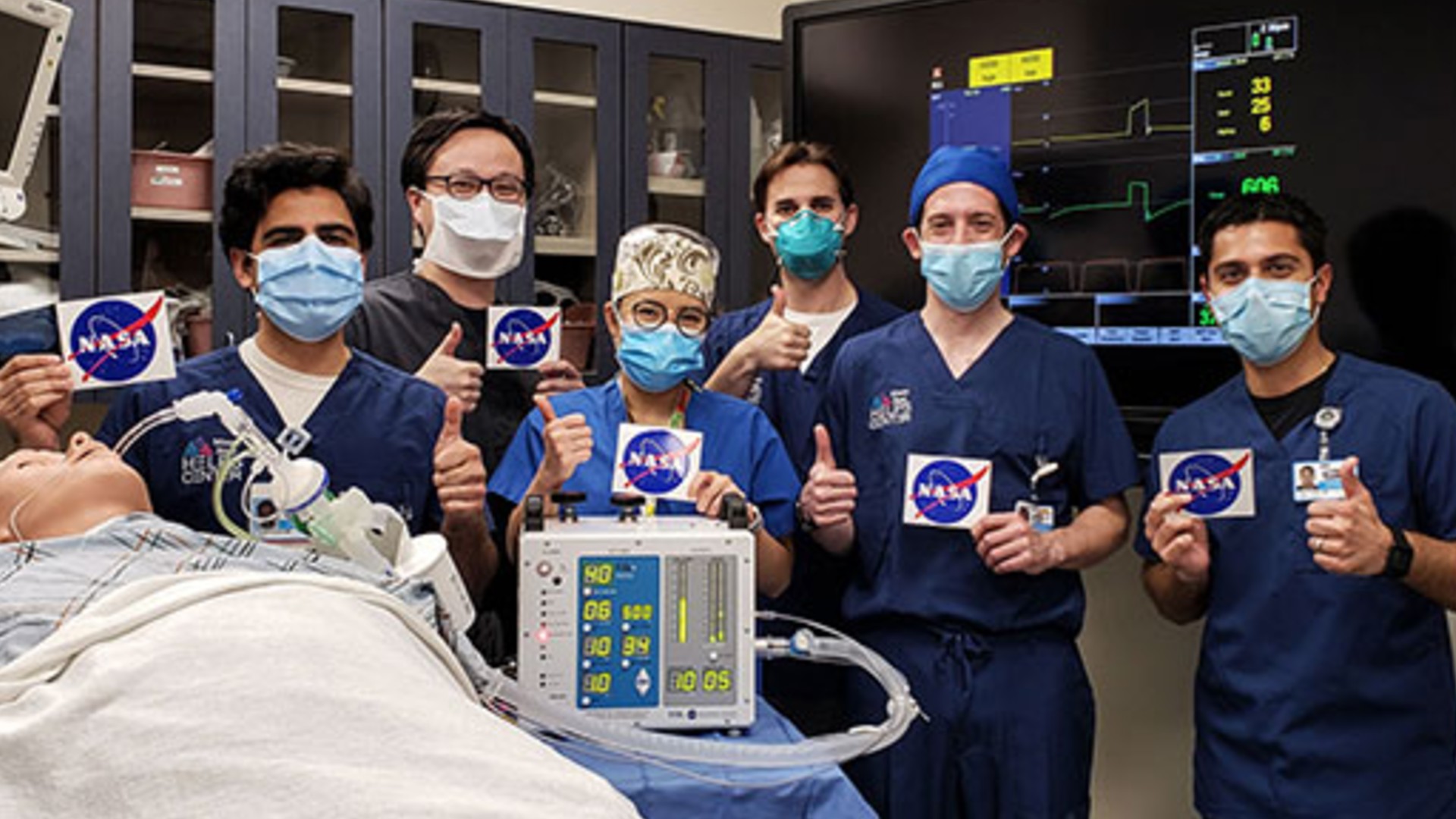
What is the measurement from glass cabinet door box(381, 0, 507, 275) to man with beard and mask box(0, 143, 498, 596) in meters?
0.99

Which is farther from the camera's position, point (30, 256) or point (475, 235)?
point (30, 256)

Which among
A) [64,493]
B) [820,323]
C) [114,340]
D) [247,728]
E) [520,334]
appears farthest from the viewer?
[820,323]

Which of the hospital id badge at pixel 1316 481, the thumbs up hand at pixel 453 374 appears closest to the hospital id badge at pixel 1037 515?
the hospital id badge at pixel 1316 481

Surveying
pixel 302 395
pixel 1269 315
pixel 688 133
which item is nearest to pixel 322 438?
pixel 302 395

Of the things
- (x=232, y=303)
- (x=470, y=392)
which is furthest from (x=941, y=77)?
(x=232, y=303)

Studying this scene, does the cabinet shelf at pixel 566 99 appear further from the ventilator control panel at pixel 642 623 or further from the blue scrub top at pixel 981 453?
the ventilator control panel at pixel 642 623

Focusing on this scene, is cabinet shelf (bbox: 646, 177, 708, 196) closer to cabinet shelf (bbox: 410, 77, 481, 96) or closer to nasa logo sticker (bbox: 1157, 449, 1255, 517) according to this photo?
cabinet shelf (bbox: 410, 77, 481, 96)

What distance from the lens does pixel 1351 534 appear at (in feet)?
5.85

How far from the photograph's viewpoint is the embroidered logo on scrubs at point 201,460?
184cm

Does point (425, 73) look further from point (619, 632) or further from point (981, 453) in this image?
point (619, 632)

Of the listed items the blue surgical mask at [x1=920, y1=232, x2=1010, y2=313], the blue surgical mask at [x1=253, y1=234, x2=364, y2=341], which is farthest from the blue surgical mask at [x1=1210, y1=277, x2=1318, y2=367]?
the blue surgical mask at [x1=253, y1=234, x2=364, y2=341]

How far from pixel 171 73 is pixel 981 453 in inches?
78.9

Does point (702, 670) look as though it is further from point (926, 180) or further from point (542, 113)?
point (542, 113)

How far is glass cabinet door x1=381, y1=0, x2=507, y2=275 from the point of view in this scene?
9.80 feet
